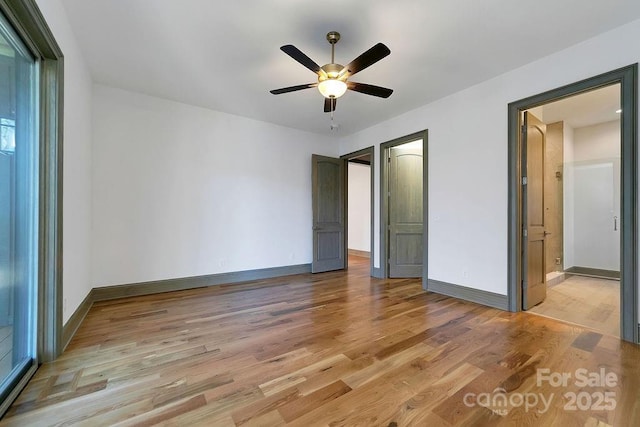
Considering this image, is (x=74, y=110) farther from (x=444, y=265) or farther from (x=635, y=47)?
(x=635, y=47)

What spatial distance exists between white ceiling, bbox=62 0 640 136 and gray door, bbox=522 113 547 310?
88 centimetres

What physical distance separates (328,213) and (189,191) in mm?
2530

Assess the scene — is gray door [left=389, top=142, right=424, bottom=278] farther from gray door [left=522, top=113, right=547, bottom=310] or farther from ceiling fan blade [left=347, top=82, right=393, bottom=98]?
ceiling fan blade [left=347, top=82, right=393, bottom=98]

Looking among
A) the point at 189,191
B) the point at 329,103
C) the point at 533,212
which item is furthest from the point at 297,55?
the point at 533,212

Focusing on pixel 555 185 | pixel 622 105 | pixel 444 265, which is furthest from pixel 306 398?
pixel 555 185

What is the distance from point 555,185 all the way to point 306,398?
5530 mm

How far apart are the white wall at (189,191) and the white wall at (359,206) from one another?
2639 millimetres

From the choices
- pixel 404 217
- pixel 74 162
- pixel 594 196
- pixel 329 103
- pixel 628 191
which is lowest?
pixel 404 217

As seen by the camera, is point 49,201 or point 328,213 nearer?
point 49,201

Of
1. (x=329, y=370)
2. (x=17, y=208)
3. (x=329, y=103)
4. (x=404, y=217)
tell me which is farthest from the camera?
(x=404, y=217)

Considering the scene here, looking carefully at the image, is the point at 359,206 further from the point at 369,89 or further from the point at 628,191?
the point at 628,191

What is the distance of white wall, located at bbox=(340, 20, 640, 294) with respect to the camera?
2633 mm

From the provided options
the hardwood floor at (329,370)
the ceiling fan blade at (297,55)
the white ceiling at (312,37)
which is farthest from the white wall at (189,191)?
the ceiling fan blade at (297,55)

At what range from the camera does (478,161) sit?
3316 millimetres
